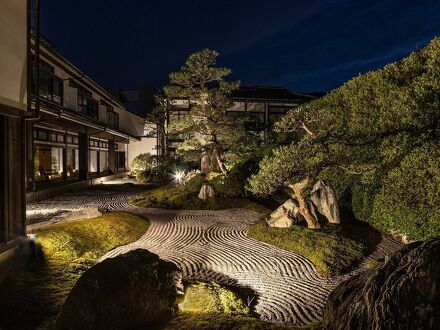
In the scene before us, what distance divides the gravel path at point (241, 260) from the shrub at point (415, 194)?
2.70ft

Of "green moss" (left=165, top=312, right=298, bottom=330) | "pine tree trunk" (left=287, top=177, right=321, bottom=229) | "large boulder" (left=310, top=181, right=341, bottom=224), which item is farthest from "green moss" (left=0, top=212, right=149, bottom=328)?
"large boulder" (left=310, top=181, right=341, bottom=224)

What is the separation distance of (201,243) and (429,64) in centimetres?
756

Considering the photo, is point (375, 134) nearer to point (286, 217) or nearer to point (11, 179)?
point (286, 217)

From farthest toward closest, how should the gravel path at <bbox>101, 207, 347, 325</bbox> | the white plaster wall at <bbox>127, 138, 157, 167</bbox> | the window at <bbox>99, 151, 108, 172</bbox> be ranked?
1. the white plaster wall at <bbox>127, 138, 157, 167</bbox>
2. the window at <bbox>99, 151, 108, 172</bbox>
3. the gravel path at <bbox>101, 207, 347, 325</bbox>

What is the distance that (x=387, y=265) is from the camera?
6.56 feet

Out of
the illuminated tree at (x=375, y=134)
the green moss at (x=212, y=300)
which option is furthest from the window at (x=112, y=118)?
the green moss at (x=212, y=300)

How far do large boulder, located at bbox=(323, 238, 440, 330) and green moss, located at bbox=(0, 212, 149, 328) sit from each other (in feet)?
11.8

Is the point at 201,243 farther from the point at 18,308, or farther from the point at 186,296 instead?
the point at 18,308

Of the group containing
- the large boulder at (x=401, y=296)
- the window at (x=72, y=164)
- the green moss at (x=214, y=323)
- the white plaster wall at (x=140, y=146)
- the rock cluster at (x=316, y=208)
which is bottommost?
the green moss at (x=214, y=323)

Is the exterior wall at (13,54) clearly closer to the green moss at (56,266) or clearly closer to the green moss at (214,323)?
the green moss at (56,266)

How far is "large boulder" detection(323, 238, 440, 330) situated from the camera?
5.14 ft

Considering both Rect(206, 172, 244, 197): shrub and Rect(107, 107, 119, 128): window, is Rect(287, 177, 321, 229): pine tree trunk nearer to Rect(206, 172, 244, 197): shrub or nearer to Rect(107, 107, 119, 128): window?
Rect(206, 172, 244, 197): shrub

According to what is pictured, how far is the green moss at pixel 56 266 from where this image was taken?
400 centimetres

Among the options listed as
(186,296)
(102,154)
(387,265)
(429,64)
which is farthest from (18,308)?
(102,154)
